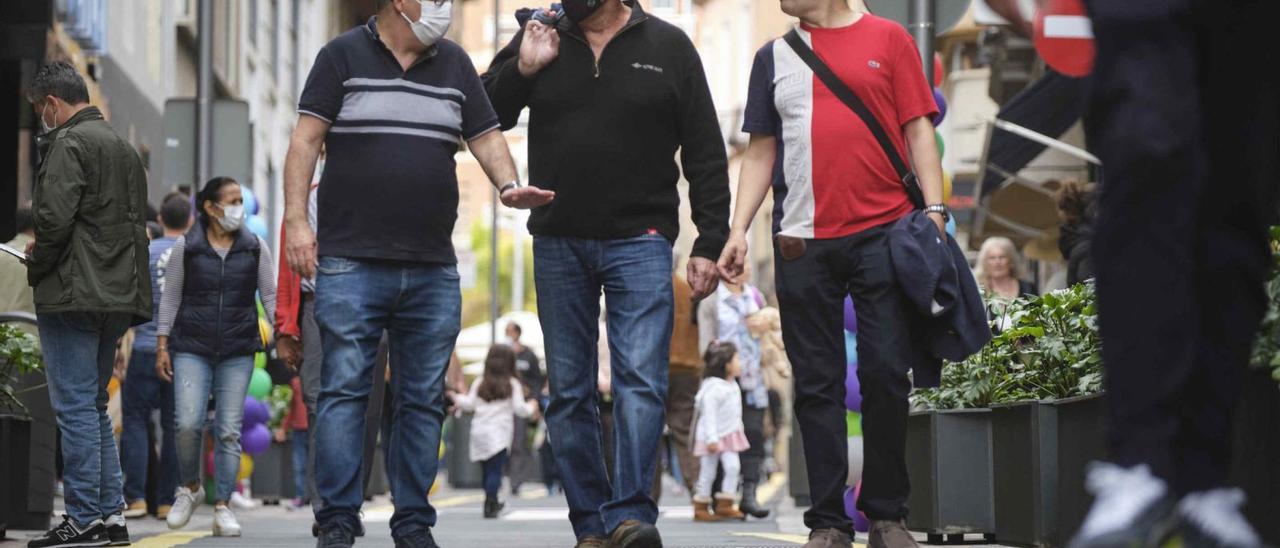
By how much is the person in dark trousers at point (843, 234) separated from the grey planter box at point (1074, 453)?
18.6 inches

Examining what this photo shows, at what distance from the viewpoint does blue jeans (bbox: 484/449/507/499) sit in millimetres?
15117

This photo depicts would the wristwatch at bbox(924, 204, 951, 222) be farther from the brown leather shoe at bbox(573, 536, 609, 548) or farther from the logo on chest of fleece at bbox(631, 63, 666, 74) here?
the brown leather shoe at bbox(573, 536, 609, 548)

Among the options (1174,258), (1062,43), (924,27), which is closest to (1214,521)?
(1174,258)

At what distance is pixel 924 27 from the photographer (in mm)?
10688

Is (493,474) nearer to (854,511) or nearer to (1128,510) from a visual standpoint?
(854,511)

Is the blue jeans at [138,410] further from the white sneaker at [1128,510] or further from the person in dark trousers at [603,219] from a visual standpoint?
the white sneaker at [1128,510]

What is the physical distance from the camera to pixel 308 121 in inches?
272

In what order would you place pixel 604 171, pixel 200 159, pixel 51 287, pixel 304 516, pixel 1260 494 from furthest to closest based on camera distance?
pixel 200 159
pixel 304 516
pixel 51 287
pixel 604 171
pixel 1260 494

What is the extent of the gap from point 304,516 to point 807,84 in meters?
8.27

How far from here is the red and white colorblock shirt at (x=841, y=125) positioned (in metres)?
6.70

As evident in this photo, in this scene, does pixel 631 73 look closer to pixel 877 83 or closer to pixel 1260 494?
pixel 877 83

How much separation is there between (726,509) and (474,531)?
3.26 m

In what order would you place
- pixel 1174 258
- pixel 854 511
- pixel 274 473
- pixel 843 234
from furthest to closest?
1. pixel 274 473
2. pixel 854 511
3. pixel 843 234
4. pixel 1174 258

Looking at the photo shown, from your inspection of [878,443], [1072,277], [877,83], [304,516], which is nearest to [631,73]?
[877,83]
